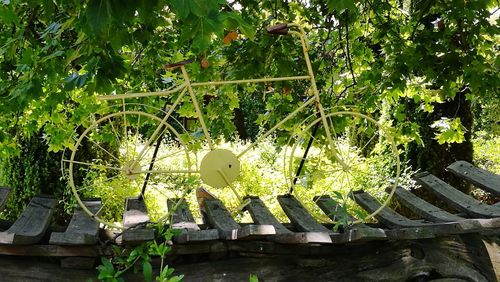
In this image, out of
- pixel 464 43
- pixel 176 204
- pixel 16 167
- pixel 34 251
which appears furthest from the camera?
pixel 16 167

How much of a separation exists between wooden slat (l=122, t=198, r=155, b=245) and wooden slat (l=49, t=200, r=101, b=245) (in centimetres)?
10

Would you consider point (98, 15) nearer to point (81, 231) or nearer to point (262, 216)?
point (81, 231)

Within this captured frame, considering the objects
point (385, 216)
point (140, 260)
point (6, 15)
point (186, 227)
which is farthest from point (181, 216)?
point (6, 15)

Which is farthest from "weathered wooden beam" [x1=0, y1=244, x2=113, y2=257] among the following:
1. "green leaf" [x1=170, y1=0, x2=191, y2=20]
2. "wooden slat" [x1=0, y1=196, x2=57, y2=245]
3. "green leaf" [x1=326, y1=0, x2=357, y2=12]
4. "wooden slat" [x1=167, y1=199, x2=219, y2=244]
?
"green leaf" [x1=326, y1=0, x2=357, y2=12]

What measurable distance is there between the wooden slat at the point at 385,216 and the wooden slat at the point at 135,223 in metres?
0.89

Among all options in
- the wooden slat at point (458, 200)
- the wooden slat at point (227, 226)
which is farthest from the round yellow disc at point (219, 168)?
the wooden slat at point (458, 200)

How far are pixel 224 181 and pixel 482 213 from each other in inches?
40.7

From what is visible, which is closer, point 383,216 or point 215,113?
point 383,216

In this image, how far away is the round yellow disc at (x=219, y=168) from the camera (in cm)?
223

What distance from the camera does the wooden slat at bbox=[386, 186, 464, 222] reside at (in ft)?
6.82

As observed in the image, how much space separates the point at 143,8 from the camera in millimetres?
1410

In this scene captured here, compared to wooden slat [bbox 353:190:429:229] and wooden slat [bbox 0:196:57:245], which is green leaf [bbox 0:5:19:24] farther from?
wooden slat [bbox 353:190:429:229]

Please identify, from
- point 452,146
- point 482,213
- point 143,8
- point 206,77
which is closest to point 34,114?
point 206,77

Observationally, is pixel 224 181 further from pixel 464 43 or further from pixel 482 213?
pixel 464 43
